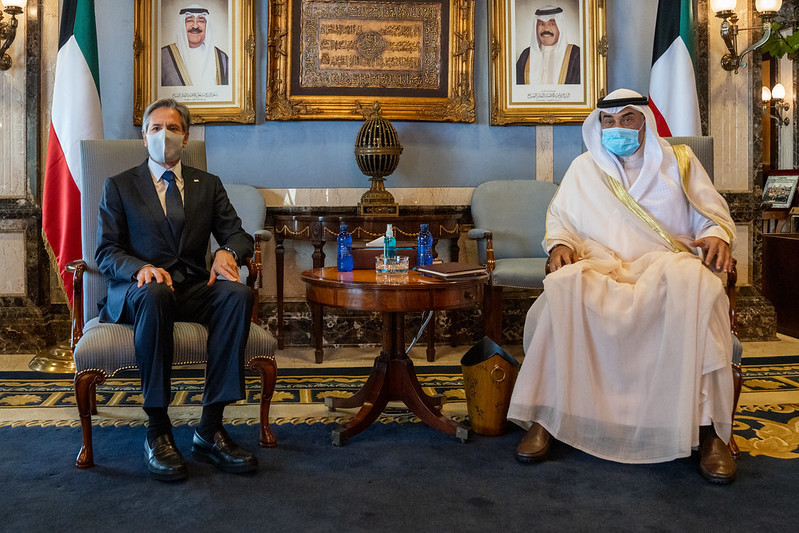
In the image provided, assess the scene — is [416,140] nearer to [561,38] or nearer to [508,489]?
[561,38]

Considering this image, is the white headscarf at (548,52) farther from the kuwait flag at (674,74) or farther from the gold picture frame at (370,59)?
the kuwait flag at (674,74)

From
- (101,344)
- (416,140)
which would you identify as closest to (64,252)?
(101,344)

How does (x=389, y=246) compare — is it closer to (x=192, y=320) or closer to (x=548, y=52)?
(x=192, y=320)

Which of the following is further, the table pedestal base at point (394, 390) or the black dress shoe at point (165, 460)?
the table pedestal base at point (394, 390)

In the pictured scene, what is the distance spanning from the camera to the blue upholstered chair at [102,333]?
2658 mm

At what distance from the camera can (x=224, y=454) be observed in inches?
105

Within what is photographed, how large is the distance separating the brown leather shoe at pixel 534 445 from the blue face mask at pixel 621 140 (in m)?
1.29

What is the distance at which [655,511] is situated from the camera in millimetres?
2295

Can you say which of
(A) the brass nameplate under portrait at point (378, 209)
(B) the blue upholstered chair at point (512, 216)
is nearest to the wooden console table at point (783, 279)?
(B) the blue upholstered chair at point (512, 216)

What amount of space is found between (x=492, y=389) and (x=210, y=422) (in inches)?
44.1

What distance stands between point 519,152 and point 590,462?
2886 mm

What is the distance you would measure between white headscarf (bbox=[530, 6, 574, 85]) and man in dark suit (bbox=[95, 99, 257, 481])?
8.98 feet

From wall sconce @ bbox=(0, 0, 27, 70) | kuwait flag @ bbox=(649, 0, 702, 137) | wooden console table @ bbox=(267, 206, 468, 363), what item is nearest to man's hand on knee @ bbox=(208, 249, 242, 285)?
wooden console table @ bbox=(267, 206, 468, 363)

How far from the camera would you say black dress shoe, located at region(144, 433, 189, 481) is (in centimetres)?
254
